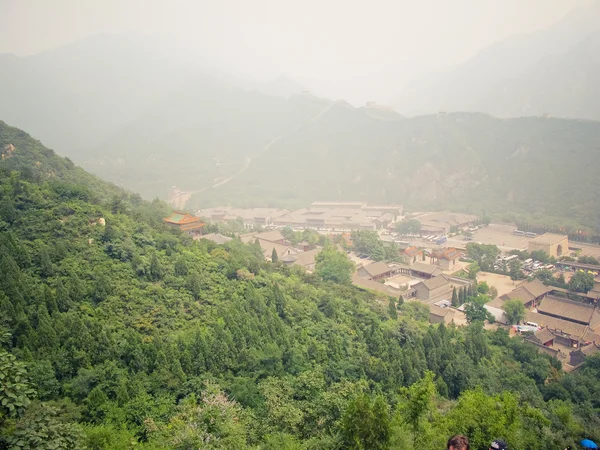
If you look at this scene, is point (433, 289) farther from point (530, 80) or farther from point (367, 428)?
point (530, 80)

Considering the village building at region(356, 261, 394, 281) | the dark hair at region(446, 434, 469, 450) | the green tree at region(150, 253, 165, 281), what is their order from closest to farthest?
the dark hair at region(446, 434, 469, 450) → the green tree at region(150, 253, 165, 281) → the village building at region(356, 261, 394, 281)

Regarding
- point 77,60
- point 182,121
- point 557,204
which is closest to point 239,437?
point 557,204

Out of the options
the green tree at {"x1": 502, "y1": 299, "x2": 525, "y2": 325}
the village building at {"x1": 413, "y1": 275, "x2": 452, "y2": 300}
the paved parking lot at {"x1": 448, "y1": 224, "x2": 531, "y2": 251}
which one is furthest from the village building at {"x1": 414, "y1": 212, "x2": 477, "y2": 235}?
the green tree at {"x1": 502, "y1": 299, "x2": 525, "y2": 325}

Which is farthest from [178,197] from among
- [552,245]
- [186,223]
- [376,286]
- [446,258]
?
[552,245]

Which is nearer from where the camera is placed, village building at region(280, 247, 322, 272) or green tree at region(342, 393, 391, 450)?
green tree at region(342, 393, 391, 450)

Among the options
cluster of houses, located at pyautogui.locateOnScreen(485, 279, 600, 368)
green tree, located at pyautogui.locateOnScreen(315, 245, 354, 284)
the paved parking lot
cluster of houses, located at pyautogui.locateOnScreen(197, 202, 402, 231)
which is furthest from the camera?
cluster of houses, located at pyautogui.locateOnScreen(197, 202, 402, 231)

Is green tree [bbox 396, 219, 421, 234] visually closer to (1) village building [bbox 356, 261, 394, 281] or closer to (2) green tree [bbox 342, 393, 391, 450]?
(1) village building [bbox 356, 261, 394, 281]
